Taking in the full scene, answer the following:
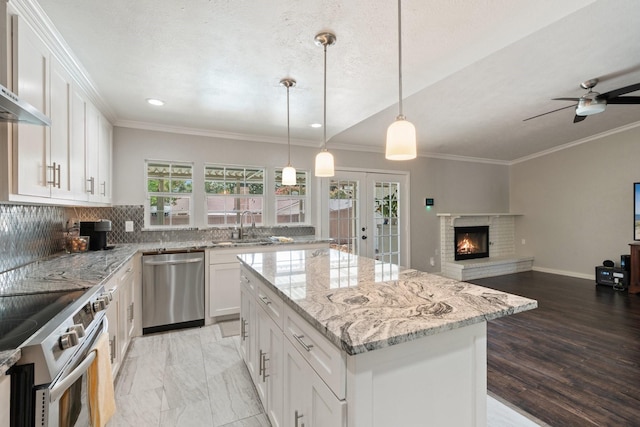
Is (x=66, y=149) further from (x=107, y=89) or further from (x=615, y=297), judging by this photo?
(x=615, y=297)

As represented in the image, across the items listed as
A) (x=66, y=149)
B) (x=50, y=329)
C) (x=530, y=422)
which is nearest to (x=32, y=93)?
(x=66, y=149)

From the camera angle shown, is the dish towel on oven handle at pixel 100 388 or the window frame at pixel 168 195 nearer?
the dish towel on oven handle at pixel 100 388

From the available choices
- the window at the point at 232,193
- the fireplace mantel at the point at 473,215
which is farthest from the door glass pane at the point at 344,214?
the fireplace mantel at the point at 473,215

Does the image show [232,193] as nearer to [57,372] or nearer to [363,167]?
[363,167]

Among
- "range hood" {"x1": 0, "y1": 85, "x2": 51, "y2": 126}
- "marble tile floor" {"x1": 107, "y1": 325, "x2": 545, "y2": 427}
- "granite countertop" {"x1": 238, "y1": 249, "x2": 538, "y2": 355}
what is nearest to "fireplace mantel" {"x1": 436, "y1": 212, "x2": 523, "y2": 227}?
"marble tile floor" {"x1": 107, "y1": 325, "x2": 545, "y2": 427}

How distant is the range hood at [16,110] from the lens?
3.76 ft

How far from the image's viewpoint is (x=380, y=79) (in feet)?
8.40

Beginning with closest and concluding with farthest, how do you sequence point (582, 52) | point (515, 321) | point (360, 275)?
point (360, 275) → point (582, 52) → point (515, 321)

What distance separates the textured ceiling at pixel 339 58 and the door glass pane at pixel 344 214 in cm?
94

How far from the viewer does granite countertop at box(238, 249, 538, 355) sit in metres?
0.95

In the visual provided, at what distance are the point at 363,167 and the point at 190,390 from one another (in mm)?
4007

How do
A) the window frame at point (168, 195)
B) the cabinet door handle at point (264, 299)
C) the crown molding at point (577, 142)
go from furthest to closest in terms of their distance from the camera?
the crown molding at point (577, 142)
the window frame at point (168, 195)
the cabinet door handle at point (264, 299)

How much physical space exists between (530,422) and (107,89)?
4.12 m

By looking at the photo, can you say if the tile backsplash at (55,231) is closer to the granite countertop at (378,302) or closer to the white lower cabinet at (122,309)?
the white lower cabinet at (122,309)
